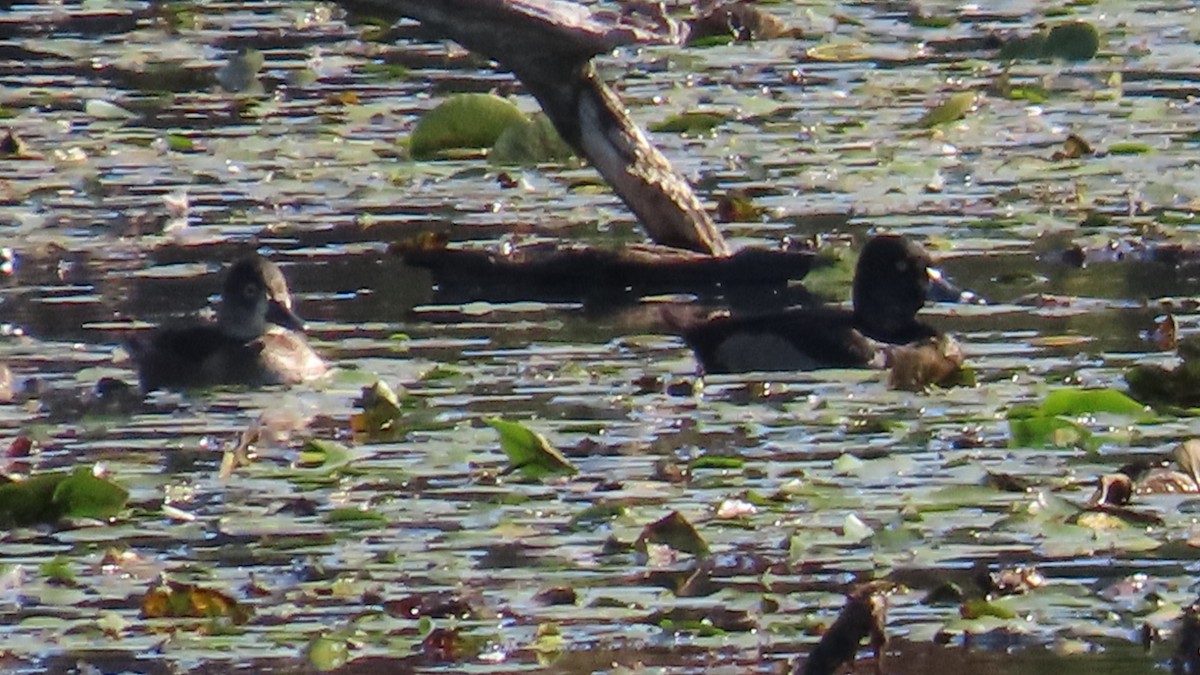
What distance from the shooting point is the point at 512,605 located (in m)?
6.68

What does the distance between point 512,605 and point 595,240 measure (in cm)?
506

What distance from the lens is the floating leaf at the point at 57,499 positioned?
7609 millimetres

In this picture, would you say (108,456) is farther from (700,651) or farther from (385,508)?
(700,651)

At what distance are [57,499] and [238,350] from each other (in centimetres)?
214

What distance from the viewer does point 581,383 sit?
367 inches

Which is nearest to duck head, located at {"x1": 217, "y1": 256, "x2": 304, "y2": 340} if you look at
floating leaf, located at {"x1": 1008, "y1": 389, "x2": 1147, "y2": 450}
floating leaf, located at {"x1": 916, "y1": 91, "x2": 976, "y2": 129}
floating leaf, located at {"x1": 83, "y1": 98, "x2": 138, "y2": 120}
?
floating leaf, located at {"x1": 1008, "y1": 389, "x2": 1147, "y2": 450}

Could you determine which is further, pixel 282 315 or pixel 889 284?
pixel 889 284

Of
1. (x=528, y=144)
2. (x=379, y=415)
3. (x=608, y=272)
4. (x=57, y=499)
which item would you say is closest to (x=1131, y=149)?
(x=528, y=144)

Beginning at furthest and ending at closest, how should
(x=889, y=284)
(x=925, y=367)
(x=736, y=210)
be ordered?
(x=736, y=210)
(x=889, y=284)
(x=925, y=367)

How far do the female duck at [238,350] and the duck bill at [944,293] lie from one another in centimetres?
206

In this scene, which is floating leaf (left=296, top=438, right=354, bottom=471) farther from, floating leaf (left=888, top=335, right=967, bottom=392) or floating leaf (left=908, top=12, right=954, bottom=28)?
floating leaf (left=908, top=12, right=954, bottom=28)

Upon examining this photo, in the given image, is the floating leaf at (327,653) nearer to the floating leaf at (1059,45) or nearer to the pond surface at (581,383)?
the pond surface at (581,383)

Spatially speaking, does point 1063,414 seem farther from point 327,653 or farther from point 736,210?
point 736,210

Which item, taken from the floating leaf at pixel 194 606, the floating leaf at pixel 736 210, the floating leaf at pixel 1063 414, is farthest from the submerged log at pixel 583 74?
the floating leaf at pixel 194 606
